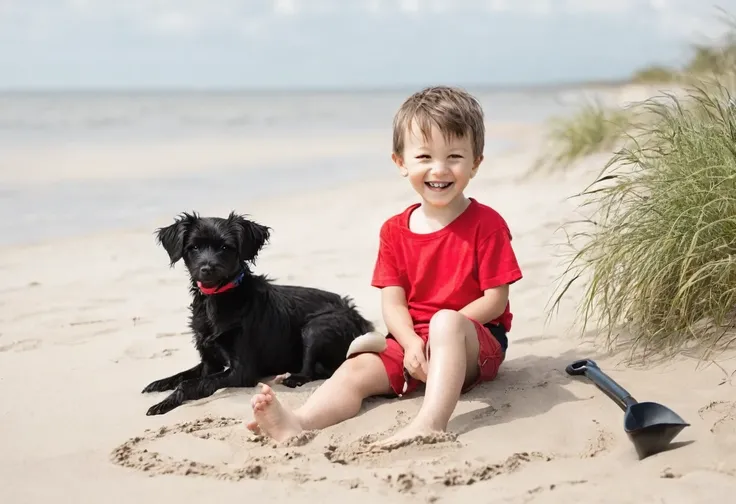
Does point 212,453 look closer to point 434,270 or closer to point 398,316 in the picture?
point 398,316

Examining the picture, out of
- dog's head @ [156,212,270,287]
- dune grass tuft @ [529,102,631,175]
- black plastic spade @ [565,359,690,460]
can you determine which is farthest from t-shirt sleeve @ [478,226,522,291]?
dune grass tuft @ [529,102,631,175]

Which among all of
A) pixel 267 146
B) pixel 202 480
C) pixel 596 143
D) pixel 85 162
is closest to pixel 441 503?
pixel 202 480

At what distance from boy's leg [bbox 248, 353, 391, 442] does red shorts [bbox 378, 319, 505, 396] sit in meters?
0.03

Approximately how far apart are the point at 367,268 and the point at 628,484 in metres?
4.23

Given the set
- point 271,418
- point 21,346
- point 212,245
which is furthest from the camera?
point 21,346

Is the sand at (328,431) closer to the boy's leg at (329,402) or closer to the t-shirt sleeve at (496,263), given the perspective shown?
the boy's leg at (329,402)

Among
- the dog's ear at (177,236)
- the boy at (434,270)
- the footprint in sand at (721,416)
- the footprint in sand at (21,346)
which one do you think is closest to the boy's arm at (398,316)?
the boy at (434,270)

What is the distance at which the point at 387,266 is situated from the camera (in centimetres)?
398

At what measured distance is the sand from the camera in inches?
114

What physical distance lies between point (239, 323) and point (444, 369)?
1244 mm

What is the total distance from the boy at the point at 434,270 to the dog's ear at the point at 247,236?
2.24 ft

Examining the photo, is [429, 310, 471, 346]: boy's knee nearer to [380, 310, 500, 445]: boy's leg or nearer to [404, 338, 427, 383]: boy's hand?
[380, 310, 500, 445]: boy's leg

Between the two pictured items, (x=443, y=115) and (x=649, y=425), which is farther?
(x=443, y=115)

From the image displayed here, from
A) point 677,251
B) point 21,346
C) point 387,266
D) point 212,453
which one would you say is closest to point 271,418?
point 212,453
